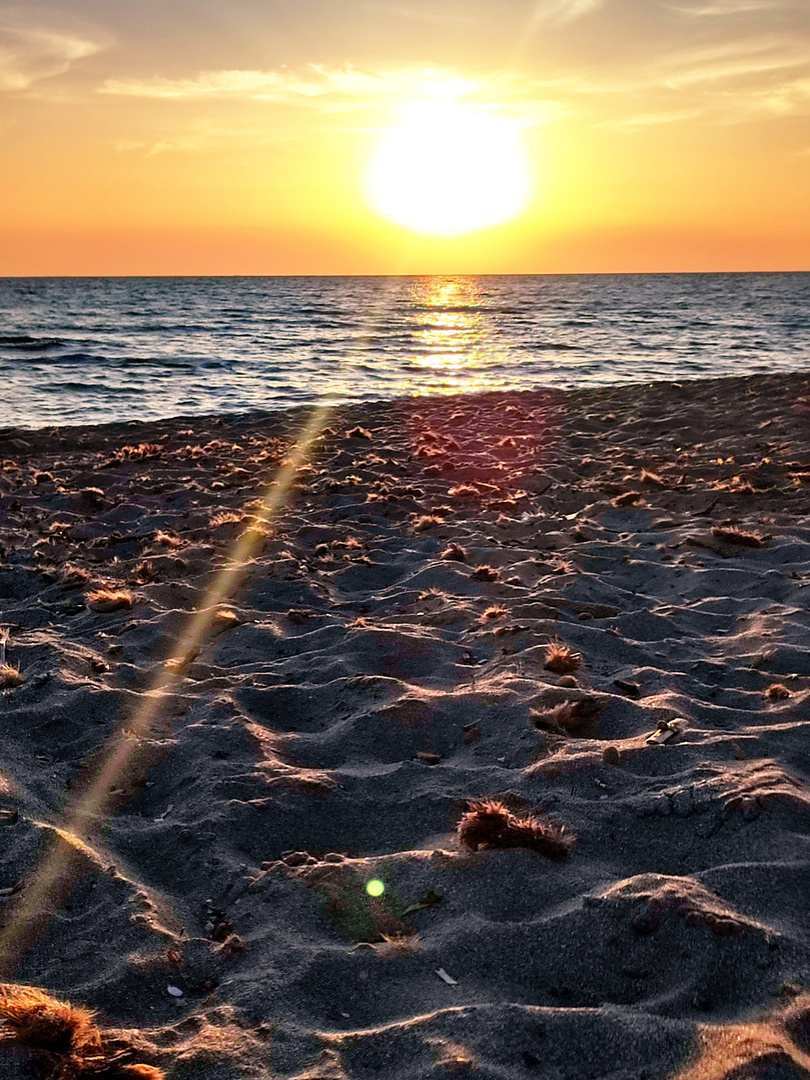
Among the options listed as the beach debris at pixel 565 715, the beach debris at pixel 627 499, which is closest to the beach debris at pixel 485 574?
the beach debris at pixel 565 715

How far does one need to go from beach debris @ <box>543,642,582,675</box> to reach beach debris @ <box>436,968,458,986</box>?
Result: 2.29 metres

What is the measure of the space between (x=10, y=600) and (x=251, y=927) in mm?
4289

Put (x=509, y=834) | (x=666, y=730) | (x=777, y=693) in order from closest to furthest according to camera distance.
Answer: (x=509, y=834) → (x=666, y=730) → (x=777, y=693)

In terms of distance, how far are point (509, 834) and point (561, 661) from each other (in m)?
1.65

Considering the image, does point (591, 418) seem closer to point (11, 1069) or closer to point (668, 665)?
point (668, 665)

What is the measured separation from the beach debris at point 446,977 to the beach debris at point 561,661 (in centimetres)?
229

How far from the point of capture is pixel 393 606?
19.6 feet

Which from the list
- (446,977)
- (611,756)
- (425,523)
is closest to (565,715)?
(611,756)

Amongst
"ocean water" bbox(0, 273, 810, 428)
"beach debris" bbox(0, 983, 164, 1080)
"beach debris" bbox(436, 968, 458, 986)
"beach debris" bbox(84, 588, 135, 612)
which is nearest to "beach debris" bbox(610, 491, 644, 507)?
"beach debris" bbox(84, 588, 135, 612)

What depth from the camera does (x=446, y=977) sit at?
268cm

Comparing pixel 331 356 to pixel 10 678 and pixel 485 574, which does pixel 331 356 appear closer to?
pixel 485 574

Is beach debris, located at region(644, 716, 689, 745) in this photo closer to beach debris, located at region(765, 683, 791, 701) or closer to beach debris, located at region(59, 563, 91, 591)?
beach debris, located at region(765, 683, 791, 701)

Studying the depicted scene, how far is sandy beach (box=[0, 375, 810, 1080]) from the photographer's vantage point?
8.13 ft

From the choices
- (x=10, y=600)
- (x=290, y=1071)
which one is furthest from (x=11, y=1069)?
(x=10, y=600)
